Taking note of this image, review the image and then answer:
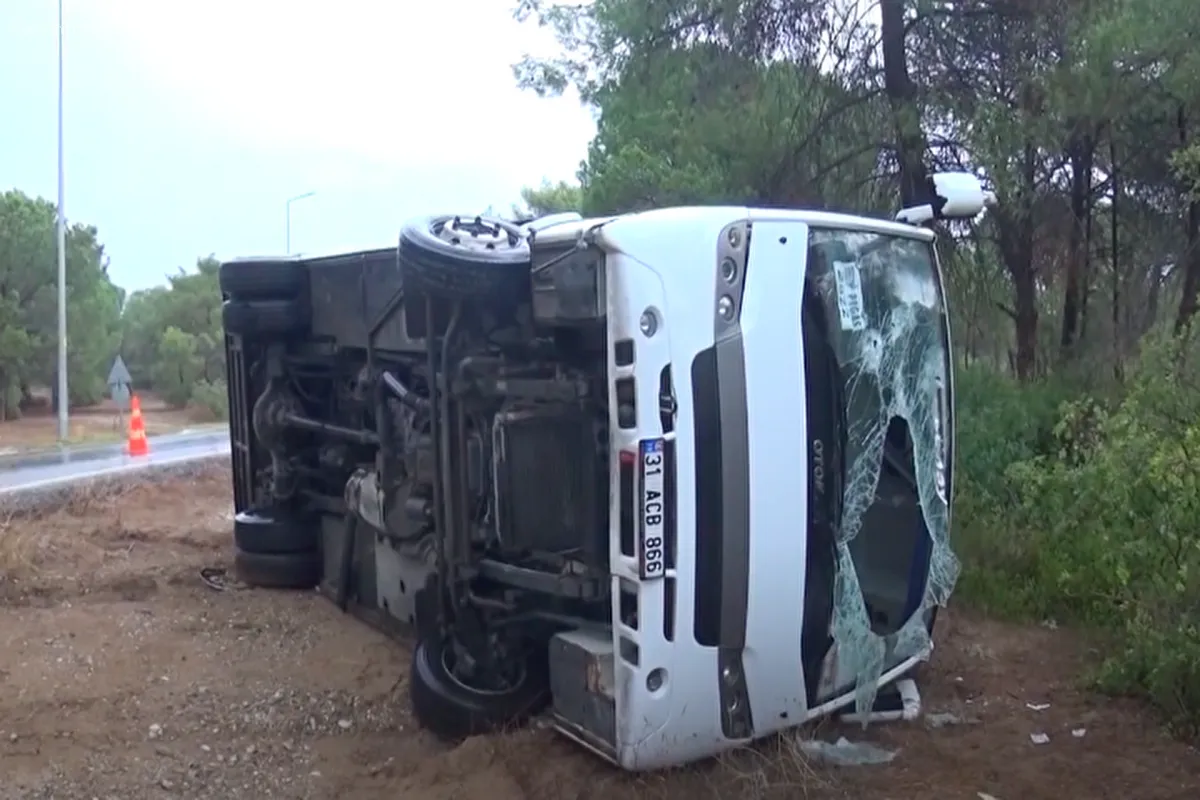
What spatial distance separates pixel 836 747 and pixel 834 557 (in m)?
0.70

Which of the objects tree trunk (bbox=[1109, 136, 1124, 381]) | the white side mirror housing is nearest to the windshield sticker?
the white side mirror housing

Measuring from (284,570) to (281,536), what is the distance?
0.62 ft

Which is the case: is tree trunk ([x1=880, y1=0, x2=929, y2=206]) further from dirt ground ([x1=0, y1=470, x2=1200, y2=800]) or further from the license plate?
the license plate

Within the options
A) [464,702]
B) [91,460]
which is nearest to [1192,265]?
[464,702]

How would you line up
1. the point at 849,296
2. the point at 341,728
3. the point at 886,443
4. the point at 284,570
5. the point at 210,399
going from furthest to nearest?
the point at 210,399 < the point at 284,570 < the point at 341,728 < the point at 886,443 < the point at 849,296

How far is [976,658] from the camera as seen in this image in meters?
5.62

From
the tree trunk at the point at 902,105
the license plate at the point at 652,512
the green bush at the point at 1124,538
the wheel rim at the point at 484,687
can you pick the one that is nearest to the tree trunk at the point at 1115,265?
the tree trunk at the point at 902,105

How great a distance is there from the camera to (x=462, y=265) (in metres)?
4.45

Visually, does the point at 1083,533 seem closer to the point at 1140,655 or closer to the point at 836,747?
the point at 1140,655

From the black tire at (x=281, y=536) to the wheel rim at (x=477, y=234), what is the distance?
280 cm

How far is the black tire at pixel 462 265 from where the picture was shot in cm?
446

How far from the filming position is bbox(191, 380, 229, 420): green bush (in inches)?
1404

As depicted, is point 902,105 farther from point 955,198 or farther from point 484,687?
point 484,687

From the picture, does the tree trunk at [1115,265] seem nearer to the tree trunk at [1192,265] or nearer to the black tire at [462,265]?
the tree trunk at [1192,265]
